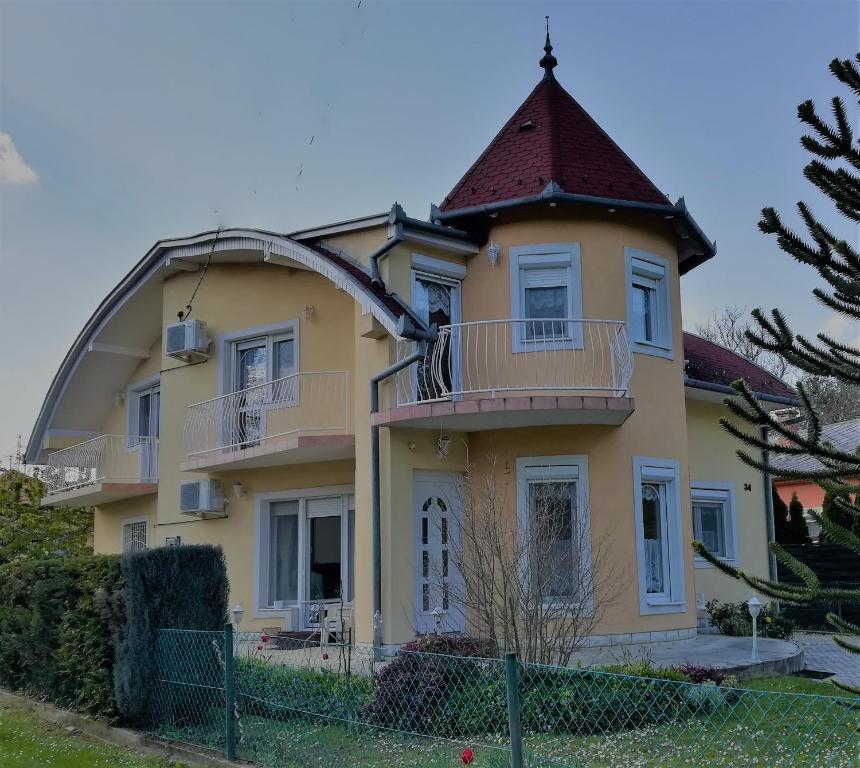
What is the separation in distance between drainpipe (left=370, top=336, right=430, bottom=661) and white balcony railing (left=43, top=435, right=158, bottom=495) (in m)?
7.33

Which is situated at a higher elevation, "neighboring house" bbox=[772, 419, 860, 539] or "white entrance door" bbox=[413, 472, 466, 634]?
"neighboring house" bbox=[772, 419, 860, 539]

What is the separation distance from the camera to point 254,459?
1494cm

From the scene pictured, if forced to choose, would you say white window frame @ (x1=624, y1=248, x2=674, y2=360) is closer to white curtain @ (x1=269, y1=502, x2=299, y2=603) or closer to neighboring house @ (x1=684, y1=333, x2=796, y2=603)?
neighboring house @ (x1=684, y1=333, x2=796, y2=603)

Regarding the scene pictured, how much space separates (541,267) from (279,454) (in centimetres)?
474

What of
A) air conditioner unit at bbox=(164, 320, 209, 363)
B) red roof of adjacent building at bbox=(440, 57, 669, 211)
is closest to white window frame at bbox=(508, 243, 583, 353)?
red roof of adjacent building at bbox=(440, 57, 669, 211)

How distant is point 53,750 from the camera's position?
888 cm

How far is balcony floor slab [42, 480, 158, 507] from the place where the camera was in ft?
61.3

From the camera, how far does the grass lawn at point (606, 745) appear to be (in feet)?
21.1

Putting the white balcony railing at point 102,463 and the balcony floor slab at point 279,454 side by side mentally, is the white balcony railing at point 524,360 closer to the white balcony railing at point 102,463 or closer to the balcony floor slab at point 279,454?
the balcony floor slab at point 279,454

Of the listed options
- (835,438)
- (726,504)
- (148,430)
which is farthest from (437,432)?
(835,438)

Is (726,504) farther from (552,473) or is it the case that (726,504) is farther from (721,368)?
(552,473)

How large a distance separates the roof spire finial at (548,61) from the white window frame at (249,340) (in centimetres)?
594

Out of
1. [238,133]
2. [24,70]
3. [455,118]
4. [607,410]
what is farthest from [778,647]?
[24,70]

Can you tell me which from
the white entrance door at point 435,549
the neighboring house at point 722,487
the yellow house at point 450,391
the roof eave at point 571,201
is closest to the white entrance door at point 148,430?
the yellow house at point 450,391
